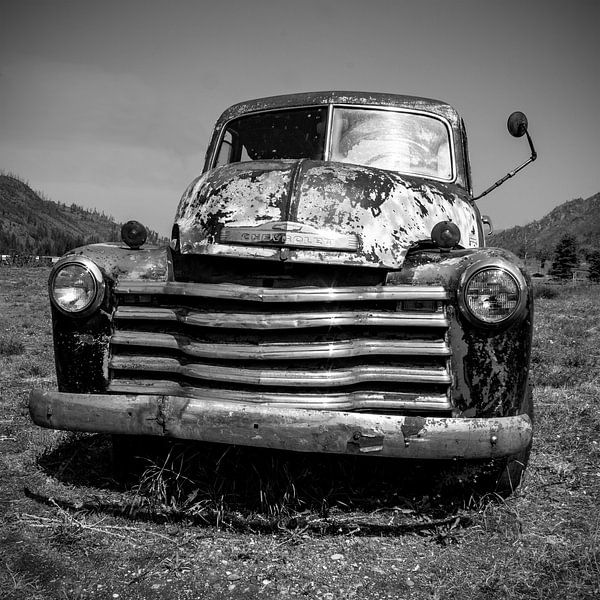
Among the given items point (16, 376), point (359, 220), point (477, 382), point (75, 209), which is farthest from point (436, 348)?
point (75, 209)

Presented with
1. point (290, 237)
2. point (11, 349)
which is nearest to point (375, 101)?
point (290, 237)

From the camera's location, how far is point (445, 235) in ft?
10.7

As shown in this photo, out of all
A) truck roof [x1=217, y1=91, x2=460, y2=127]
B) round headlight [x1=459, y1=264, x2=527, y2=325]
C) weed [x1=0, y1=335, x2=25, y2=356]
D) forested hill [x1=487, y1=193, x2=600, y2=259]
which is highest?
forested hill [x1=487, y1=193, x2=600, y2=259]

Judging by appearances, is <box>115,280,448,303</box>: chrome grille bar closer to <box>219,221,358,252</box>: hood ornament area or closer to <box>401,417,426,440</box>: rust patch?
<box>219,221,358,252</box>: hood ornament area

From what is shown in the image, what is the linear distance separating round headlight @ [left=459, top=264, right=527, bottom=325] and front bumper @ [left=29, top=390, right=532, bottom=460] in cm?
48

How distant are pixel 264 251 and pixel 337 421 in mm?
917

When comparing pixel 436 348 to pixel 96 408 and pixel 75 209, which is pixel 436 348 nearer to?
pixel 96 408

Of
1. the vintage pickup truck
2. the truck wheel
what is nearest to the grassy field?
the truck wheel

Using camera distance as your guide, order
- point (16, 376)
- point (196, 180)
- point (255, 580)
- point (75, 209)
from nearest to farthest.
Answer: point (255, 580) < point (196, 180) < point (16, 376) < point (75, 209)

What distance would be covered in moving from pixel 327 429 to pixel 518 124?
2774mm

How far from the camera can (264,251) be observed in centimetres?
304

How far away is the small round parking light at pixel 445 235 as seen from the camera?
3258 mm

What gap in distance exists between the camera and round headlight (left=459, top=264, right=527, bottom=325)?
2846mm

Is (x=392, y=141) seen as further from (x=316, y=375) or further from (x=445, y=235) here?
(x=316, y=375)
